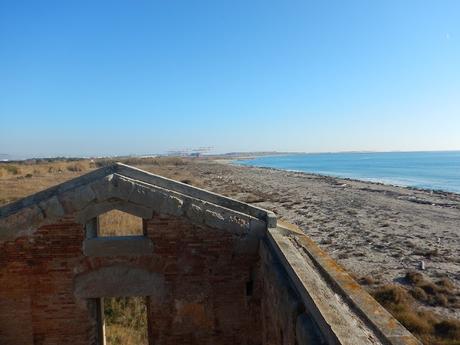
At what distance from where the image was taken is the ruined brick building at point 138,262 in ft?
17.5

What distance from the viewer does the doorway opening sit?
7801mm

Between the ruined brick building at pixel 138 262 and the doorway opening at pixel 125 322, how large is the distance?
2.24 meters

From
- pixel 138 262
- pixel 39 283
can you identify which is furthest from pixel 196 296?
pixel 39 283

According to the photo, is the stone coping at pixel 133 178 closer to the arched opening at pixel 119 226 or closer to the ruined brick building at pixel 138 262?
the ruined brick building at pixel 138 262

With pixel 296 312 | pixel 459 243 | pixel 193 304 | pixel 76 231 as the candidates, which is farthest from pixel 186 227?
pixel 459 243

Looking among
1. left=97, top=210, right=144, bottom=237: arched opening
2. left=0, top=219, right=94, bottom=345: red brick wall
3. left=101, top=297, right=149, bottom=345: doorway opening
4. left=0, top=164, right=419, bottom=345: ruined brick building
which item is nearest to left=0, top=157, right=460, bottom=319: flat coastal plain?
left=101, top=297, right=149, bottom=345: doorway opening

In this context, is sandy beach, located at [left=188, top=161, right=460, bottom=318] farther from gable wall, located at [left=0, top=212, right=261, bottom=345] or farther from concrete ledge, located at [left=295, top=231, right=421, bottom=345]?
concrete ledge, located at [left=295, top=231, right=421, bottom=345]

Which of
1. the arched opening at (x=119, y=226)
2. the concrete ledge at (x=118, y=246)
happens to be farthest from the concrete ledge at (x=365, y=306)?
the arched opening at (x=119, y=226)

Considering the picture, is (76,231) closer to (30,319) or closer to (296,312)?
(30,319)

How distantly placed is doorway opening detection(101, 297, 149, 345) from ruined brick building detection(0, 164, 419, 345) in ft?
7.34

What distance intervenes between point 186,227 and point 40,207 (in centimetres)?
205

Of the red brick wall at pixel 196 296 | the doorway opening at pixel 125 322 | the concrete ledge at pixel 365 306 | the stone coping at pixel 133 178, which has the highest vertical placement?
the stone coping at pixel 133 178

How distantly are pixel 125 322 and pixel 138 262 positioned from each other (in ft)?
12.6

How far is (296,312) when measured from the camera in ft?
11.1
